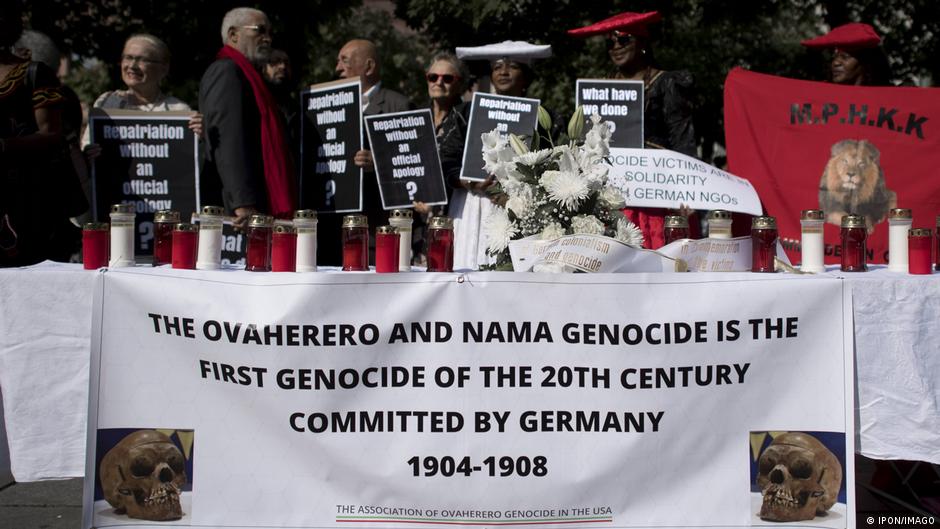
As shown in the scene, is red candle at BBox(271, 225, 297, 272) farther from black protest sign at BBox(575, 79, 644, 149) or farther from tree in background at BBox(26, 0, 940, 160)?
tree in background at BBox(26, 0, 940, 160)

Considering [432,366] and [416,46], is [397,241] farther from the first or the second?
[416,46]

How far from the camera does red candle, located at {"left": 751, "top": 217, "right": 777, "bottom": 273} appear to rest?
13.8ft

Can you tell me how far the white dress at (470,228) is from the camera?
626 centimetres

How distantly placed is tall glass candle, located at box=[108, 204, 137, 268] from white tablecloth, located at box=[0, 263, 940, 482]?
7.0 inches

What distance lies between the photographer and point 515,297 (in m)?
3.80

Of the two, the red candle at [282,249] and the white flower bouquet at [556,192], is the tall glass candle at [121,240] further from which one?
the white flower bouquet at [556,192]

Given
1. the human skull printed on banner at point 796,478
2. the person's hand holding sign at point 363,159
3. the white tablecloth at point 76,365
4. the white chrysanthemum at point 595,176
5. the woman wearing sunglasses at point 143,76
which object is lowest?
the human skull printed on banner at point 796,478

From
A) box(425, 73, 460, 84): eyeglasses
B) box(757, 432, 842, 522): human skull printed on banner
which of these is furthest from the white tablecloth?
box(425, 73, 460, 84): eyeglasses

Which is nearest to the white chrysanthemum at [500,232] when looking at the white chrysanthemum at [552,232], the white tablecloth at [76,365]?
the white chrysanthemum at [552,232]

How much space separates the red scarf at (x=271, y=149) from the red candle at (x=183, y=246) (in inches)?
74.3

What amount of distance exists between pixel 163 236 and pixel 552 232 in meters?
1.61

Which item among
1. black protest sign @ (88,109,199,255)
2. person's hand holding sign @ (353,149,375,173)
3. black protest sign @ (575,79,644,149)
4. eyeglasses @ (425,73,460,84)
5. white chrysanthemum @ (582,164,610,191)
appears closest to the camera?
white chrysanthemum @ (582,164,610,191)

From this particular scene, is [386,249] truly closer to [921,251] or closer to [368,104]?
[921,251]

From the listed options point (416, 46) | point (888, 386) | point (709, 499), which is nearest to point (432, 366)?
point (709, 499)
